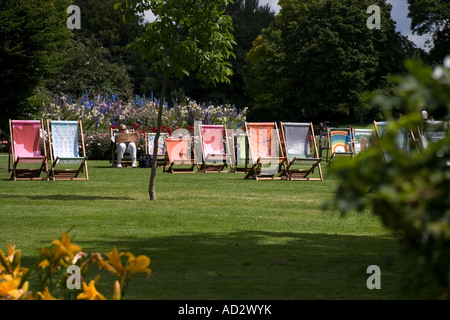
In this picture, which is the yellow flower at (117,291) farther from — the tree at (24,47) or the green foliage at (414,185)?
the tree at (24,47)

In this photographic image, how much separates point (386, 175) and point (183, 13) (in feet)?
35.8

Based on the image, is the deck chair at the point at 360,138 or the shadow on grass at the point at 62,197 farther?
the deck chair at the point at 360,138

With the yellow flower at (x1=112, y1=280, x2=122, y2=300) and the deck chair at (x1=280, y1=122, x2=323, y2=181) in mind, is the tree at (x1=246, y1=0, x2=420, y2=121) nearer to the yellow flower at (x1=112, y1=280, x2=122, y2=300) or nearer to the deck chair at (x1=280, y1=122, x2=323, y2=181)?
the deck chair at (x1=280, y1=122, x2=323, y2=181)

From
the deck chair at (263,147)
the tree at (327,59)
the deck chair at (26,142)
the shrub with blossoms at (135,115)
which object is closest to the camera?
the deck chair at (26,142)

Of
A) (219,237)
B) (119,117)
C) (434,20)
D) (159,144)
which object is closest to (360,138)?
(159,144)

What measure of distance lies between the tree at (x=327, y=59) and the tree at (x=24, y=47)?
1265 inches

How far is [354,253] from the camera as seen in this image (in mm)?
7094

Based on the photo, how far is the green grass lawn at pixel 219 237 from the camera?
5430mm

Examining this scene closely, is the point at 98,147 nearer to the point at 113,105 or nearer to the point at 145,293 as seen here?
the point at 113,105

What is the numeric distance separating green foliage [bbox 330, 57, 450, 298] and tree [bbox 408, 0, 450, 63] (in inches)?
2064

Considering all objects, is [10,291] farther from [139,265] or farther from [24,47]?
[24,47]

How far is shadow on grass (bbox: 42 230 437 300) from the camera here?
17.1ft

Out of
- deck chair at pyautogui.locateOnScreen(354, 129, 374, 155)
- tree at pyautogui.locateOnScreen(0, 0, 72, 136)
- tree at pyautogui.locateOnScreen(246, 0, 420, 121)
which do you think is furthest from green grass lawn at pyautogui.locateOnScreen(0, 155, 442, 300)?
tree at pyautogui.locateOnScreen(246, 0, 420, 121)

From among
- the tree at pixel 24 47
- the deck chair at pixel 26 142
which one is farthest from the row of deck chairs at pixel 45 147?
the tree at pixel 24 47
